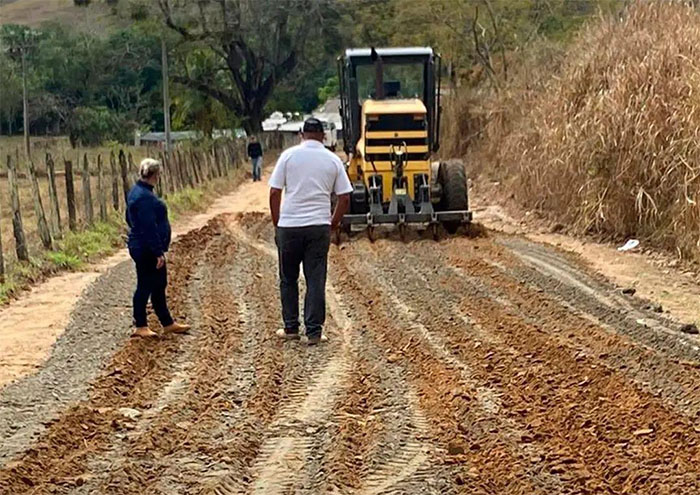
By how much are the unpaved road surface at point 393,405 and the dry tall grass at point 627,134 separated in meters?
3.88

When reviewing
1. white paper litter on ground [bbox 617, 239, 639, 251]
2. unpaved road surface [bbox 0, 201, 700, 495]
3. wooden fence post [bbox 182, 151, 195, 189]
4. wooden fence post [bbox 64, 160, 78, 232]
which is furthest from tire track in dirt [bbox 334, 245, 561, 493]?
wooden fence post [bbox 182, 151, 195, 189]

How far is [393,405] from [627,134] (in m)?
9.71

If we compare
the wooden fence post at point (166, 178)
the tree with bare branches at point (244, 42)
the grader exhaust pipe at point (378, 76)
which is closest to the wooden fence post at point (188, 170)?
the wooden fence post at point (166, 178)

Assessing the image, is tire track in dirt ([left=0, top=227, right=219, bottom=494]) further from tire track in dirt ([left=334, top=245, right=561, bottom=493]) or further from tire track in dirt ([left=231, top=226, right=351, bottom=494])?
tire track in dirt ([left=334, top=245, right=561, bottom=493])

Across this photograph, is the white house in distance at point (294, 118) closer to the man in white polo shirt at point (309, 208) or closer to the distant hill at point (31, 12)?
the man in white polo shirt at point (309, 208)

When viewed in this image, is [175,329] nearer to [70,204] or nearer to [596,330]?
[596,330]

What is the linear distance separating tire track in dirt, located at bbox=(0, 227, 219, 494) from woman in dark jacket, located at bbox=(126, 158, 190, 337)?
13.4 inches

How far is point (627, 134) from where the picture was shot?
15188mm

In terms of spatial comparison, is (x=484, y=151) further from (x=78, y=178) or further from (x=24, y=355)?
(x=24, y=355)

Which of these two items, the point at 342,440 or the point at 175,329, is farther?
the point at 175,329

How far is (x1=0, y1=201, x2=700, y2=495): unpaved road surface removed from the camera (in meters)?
5.28

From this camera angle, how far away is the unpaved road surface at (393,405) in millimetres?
5277

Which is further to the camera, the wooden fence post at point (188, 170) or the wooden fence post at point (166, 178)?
the wooden fence post at point (188, 170)

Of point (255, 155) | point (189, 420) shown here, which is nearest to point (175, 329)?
point (189, 420)
